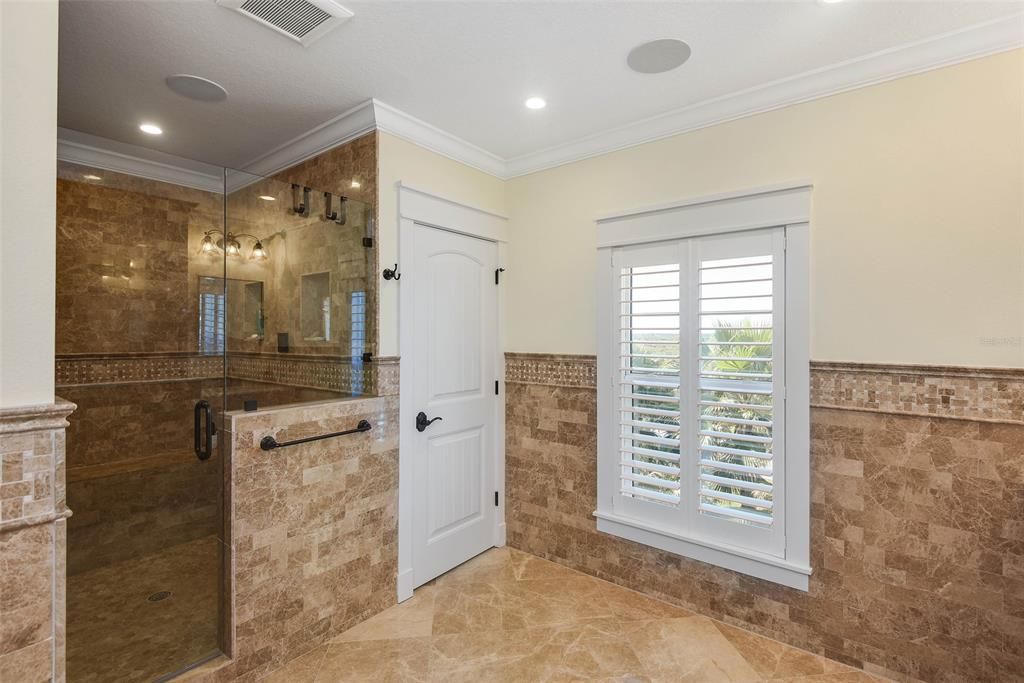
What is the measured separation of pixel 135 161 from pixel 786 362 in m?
3.89

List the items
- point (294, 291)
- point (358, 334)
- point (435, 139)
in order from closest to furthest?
point (294, 291)
point (358, 334)
point (435, 139)

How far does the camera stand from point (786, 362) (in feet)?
7.27

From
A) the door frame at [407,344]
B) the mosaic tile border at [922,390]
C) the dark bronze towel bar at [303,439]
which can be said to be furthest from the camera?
the door frame at [407,344]

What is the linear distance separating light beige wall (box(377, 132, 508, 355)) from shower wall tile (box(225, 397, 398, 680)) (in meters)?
0.44

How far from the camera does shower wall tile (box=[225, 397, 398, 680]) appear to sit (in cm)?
203

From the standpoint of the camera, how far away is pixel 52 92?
1.39 meters

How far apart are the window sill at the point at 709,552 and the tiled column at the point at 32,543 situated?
2312mm

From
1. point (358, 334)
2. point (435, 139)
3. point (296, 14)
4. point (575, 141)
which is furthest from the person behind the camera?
point (575, 141)

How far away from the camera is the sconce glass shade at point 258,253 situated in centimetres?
227

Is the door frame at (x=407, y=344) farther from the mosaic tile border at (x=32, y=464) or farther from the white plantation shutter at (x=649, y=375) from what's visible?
the mosaic tile border at (x=32, y=464)

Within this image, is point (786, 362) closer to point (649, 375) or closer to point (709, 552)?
point (649, 375)

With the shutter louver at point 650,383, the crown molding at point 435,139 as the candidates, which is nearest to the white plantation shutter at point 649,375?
the shutter louver at point 650,383

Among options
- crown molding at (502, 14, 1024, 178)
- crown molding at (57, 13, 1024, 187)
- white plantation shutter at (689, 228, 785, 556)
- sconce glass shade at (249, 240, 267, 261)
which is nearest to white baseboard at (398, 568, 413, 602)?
white plantation shutter at (689, 228, 785, 556)

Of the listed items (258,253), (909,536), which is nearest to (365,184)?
(258,253)
